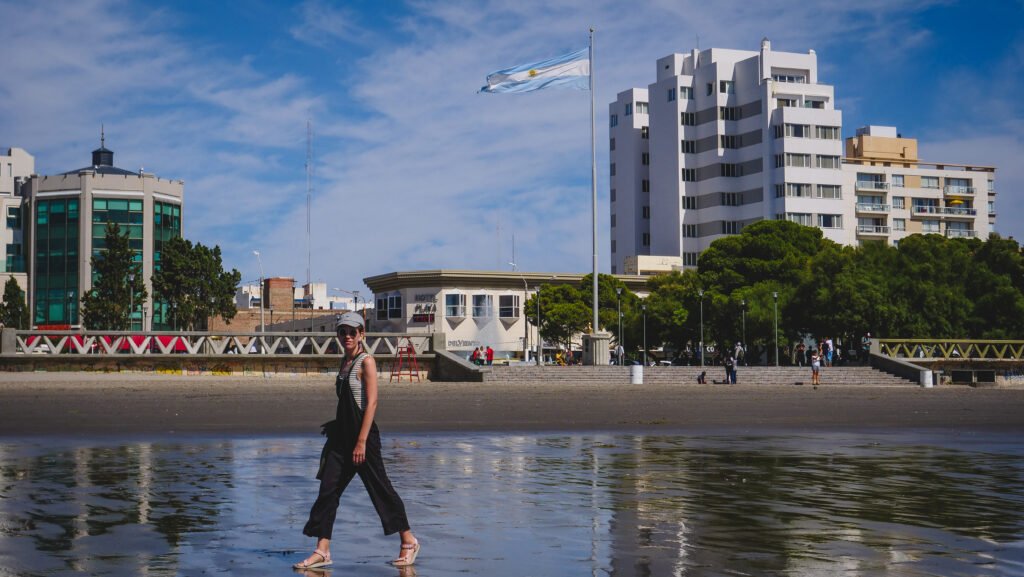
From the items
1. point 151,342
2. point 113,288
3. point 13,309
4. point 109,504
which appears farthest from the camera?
point 13,309

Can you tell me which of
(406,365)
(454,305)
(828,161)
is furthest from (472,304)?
(406,365)

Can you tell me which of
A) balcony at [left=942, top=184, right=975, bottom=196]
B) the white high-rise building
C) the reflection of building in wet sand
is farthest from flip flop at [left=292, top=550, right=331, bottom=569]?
balcony at [left=942, top=184, right=975, bottom=196]

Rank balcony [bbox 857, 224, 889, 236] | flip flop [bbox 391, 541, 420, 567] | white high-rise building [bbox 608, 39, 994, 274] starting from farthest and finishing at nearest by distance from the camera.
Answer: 1. balcony [bbox 857, 224, 889, 236]
2. white high-rise building [bbox 608, 39, 994, 274]
3. flip flop [bbox 391, 541, 420, 567]

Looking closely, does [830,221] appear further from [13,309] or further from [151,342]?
[151,342]

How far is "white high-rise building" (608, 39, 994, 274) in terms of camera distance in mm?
106562

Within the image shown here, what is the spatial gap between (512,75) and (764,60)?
6717 cm

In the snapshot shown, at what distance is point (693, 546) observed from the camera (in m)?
7.93

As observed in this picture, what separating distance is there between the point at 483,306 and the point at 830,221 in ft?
113

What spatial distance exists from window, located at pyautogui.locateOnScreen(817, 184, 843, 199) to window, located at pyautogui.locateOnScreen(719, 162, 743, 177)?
8.10 m

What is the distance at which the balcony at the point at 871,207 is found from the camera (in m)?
116

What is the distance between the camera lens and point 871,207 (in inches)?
4587

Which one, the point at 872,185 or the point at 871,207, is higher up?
the point at 872,185

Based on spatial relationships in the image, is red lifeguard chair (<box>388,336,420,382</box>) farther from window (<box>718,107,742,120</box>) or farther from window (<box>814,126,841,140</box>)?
window (<box>718,107,742,120</box>)

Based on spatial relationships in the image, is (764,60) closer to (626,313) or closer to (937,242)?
(626,313)
